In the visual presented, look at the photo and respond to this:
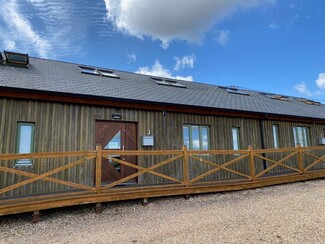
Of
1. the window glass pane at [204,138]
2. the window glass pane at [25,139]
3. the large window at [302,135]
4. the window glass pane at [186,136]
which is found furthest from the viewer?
the large window at [302,135]

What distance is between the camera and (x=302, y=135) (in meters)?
11.9

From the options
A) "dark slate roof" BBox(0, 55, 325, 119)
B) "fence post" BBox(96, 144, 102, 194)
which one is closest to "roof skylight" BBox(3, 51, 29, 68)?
"dark slate roof" BBox(0, 55, 325, 119)

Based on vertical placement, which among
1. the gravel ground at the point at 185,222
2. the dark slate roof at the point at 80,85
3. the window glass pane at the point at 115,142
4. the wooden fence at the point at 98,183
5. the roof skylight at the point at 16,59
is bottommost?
the gravel ground at the point at 185,222

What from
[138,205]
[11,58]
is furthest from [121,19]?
[138,205]

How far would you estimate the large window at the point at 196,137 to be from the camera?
344 inches

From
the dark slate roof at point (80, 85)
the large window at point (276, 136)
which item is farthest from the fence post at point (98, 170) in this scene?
the large window at point (276, 136)

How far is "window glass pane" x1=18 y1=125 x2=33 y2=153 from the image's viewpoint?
6273 mm

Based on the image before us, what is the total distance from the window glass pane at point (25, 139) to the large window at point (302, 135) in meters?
11.3

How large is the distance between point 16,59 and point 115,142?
4656mm

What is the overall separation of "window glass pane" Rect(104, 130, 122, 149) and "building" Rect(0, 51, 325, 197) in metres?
0.03

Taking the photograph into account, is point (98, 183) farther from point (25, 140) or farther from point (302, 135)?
point (302, 135)

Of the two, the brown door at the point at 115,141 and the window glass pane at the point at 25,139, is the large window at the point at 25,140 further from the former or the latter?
the brown door at the point at 115,141

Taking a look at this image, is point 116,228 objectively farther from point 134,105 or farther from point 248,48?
point 248,48

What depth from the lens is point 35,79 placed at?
711 cm
